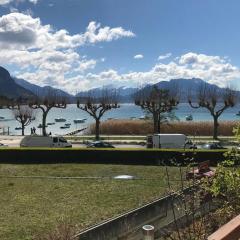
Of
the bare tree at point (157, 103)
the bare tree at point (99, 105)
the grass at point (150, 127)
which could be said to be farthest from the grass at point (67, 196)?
the bare tree at point (99, 105)

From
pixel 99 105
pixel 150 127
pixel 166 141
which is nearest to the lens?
pixel 166 141

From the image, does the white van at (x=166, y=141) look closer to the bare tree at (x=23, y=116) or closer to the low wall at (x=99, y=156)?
the low wall at (x=99, y=156)

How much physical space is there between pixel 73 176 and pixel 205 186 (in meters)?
16.9

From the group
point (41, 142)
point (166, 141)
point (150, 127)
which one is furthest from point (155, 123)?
point (41, 142)

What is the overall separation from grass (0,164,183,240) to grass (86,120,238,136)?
3826 cm

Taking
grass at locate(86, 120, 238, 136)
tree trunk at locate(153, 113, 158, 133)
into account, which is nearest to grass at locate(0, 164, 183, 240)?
tree trunk at locate(153, 113, 158, 133)

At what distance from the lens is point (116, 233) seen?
9945 mm

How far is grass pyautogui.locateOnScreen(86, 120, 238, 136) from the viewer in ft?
223

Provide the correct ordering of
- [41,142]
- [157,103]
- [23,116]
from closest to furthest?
[41,142] < [157,103] < [23,116]

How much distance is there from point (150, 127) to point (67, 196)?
166 feet

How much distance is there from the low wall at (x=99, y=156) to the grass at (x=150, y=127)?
3420 centimetres

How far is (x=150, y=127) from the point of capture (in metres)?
70.6

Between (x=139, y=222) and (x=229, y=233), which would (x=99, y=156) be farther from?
(x=229, y=233)

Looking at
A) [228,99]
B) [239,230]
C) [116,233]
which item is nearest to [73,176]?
[116,233]
